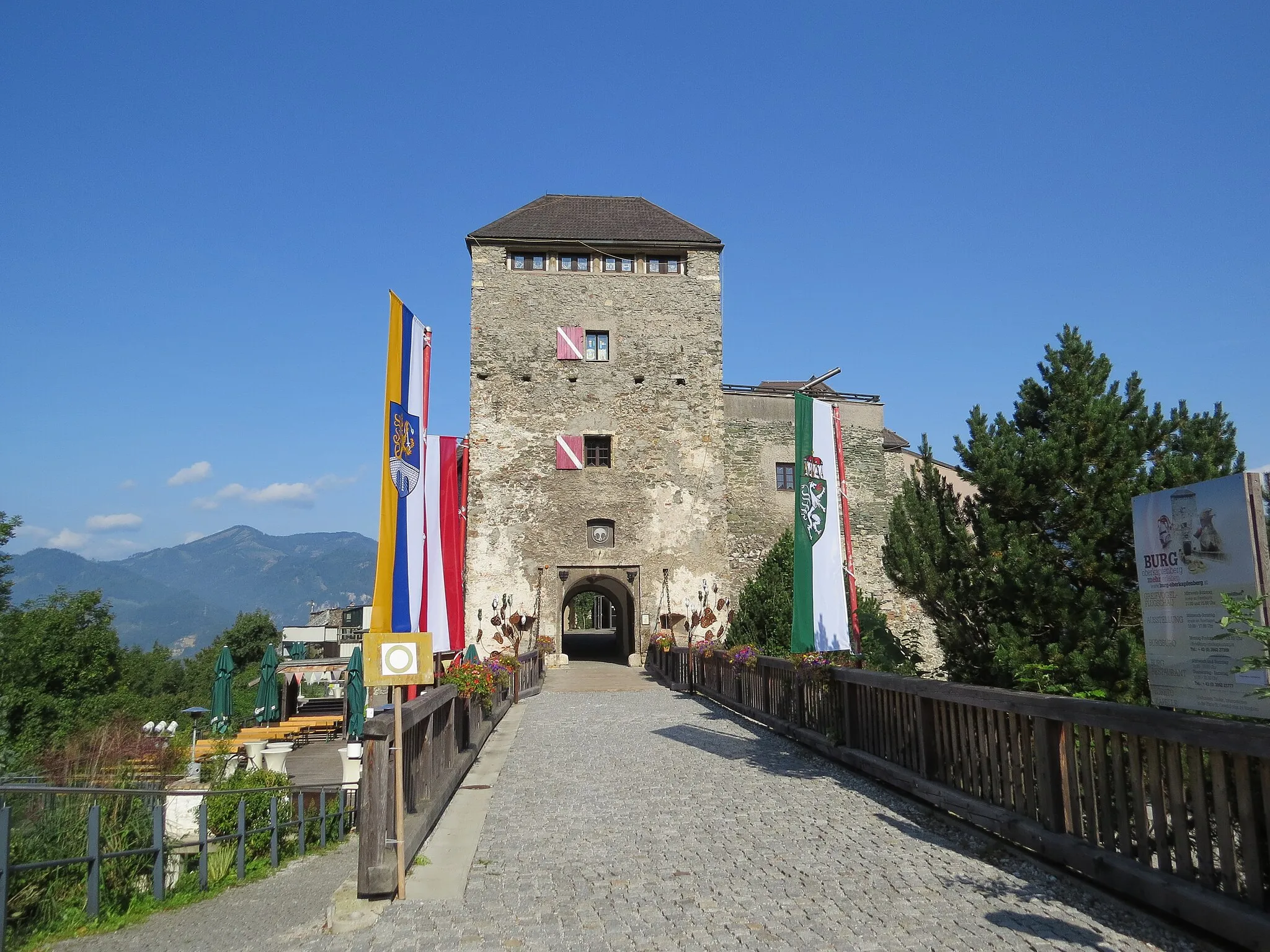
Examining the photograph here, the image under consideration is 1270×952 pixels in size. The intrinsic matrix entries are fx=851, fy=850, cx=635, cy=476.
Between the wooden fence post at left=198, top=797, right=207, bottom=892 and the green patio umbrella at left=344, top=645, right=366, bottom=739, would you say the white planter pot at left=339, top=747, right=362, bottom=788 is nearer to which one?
the green patio umbrella at left=344, top=645, right=366, bottom=739

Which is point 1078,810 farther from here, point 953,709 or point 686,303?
point 686,303

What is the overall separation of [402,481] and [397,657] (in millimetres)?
1577

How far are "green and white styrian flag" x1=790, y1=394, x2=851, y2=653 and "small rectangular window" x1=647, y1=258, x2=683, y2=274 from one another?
17602mm

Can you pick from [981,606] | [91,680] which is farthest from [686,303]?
[91,680]

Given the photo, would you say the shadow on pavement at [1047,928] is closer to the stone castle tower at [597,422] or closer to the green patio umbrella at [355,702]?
the green patio umbrella at [355,702]

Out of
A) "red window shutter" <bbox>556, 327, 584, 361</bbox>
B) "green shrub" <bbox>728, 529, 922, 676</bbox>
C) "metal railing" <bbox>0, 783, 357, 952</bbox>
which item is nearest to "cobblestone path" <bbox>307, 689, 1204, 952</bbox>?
"metal railing" <bbox>0, 783, 357, 952</bbox>

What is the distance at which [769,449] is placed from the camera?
2800 cm

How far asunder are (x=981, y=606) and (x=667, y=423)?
688 inches

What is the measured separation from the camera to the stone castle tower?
24.9 metres

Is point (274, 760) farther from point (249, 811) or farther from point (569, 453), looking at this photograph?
point (569, 453)

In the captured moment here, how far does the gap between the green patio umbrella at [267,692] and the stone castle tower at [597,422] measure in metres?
5.20

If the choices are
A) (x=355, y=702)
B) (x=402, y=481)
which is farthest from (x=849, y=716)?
(x=355, y=702)

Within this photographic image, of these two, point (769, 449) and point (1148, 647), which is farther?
point (769, 449)

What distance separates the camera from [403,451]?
6121 millimetres
